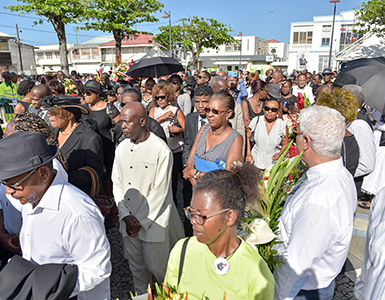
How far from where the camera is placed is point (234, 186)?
183 centimetres

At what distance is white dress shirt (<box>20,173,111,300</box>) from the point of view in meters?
1.88

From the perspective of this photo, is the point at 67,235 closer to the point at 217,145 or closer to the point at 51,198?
the point at 51,198

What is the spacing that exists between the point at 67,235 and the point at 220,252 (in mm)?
990

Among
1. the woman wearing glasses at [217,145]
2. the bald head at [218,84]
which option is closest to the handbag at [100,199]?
the woman wearing glasses at [217,145]

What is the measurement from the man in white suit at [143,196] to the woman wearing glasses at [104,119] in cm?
156

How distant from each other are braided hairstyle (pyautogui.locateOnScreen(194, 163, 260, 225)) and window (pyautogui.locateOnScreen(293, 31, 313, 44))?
59362 mm

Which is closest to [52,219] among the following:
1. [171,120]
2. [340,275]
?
[171,120]

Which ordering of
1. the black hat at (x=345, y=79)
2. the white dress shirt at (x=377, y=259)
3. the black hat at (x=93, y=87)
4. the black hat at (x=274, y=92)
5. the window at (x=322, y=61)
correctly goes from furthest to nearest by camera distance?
the window at (x=322, y=61), the black hat at (x=274, y=92), the black hat at (x=93, y=87), the black hat at (x=345, y=79), the white dress shirt at (x=377, y=259)

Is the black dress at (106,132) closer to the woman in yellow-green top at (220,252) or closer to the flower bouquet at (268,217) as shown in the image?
the flower bouquet at (268,217)

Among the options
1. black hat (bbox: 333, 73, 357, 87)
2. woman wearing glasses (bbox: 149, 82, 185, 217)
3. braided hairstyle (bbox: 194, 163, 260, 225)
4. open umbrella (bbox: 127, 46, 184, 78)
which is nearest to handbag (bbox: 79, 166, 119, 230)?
braided hairstyle (bbox: 194, 163, 260, 225)

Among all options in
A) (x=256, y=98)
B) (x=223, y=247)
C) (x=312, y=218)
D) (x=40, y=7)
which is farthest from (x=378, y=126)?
(x=40, y=7)

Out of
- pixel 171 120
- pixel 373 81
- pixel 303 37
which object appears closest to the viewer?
pixel 373 81

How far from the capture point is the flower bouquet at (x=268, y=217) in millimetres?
2061

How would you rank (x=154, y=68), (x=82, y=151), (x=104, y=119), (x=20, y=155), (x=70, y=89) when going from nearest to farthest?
(x=20, y=155)
(x=82, y=151)
(x=104, y=119)
(x=154, y=68)
(x=70, y=89)
